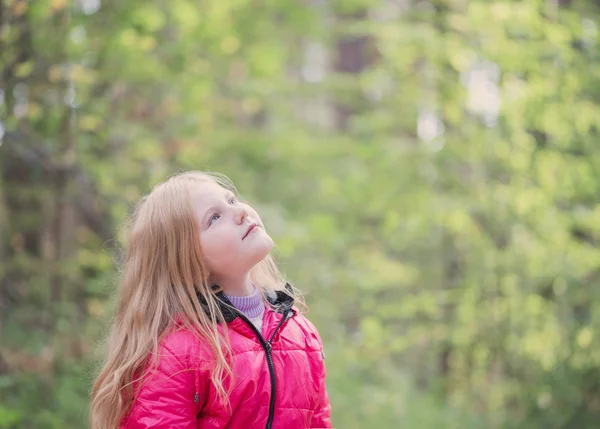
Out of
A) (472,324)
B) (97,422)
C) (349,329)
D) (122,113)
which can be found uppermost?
(122,113)

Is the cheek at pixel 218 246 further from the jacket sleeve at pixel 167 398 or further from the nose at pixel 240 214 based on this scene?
the jacket sleeve at pixel 167 398

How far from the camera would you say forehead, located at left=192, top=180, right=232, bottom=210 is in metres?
1.90

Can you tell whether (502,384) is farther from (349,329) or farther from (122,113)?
(122,113)

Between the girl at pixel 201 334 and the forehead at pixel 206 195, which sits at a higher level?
the forehead at pixel 206 195

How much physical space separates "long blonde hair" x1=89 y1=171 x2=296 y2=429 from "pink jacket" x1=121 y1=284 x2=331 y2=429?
0.04 meters

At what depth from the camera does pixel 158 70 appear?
209 inches

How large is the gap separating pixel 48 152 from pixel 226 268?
330 centimetres

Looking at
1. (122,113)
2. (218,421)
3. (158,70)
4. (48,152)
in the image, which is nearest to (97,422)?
(218,421)

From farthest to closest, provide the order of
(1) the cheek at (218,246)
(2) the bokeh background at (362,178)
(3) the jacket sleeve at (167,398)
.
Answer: (2) the bokeh background at (362,178) < (1) the cheek at (218,246) < (3) the jacket sleeve at (167,398)

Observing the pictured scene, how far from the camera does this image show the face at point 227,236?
72.7 inches

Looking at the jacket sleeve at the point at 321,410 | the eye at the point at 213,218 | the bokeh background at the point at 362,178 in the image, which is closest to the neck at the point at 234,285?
the eye at the point at 213,218

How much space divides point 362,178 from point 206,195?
4.92 m

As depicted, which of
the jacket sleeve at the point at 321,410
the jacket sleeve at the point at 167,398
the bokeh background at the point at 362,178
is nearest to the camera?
the jacket sleeve at the point at 167,398

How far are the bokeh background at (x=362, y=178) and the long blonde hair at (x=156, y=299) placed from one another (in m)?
2.66
